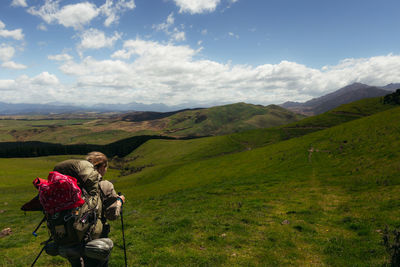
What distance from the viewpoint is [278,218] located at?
1525 centimetres

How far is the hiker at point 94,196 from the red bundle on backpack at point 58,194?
0.42 m

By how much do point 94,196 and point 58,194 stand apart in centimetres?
99

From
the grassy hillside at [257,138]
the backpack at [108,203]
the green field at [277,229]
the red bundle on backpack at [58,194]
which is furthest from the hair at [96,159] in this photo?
the grassy hillside at [257,138]

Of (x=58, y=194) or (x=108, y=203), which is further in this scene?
(x=108, y=203)

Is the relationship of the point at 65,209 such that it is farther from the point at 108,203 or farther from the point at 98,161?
the point at 98,161

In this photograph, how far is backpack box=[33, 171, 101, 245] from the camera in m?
4.68

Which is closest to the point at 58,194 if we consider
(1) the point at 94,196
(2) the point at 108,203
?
(1) the point at 94,196

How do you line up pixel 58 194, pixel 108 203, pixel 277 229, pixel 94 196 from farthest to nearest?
1. pixel 277 229
2. pixel 108 203
3. pixel 94 196
4. pixel 58 194

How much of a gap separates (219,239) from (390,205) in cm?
1426

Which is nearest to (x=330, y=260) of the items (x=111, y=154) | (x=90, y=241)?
(x=90, y=241)

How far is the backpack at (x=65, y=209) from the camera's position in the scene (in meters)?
4.68

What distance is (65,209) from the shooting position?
4801mm

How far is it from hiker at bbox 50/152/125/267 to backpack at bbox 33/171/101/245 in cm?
19

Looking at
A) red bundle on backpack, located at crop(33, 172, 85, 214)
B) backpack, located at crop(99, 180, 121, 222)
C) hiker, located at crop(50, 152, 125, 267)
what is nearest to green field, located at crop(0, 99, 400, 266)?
hiker, located at crop(50, 152, 125, 267)
